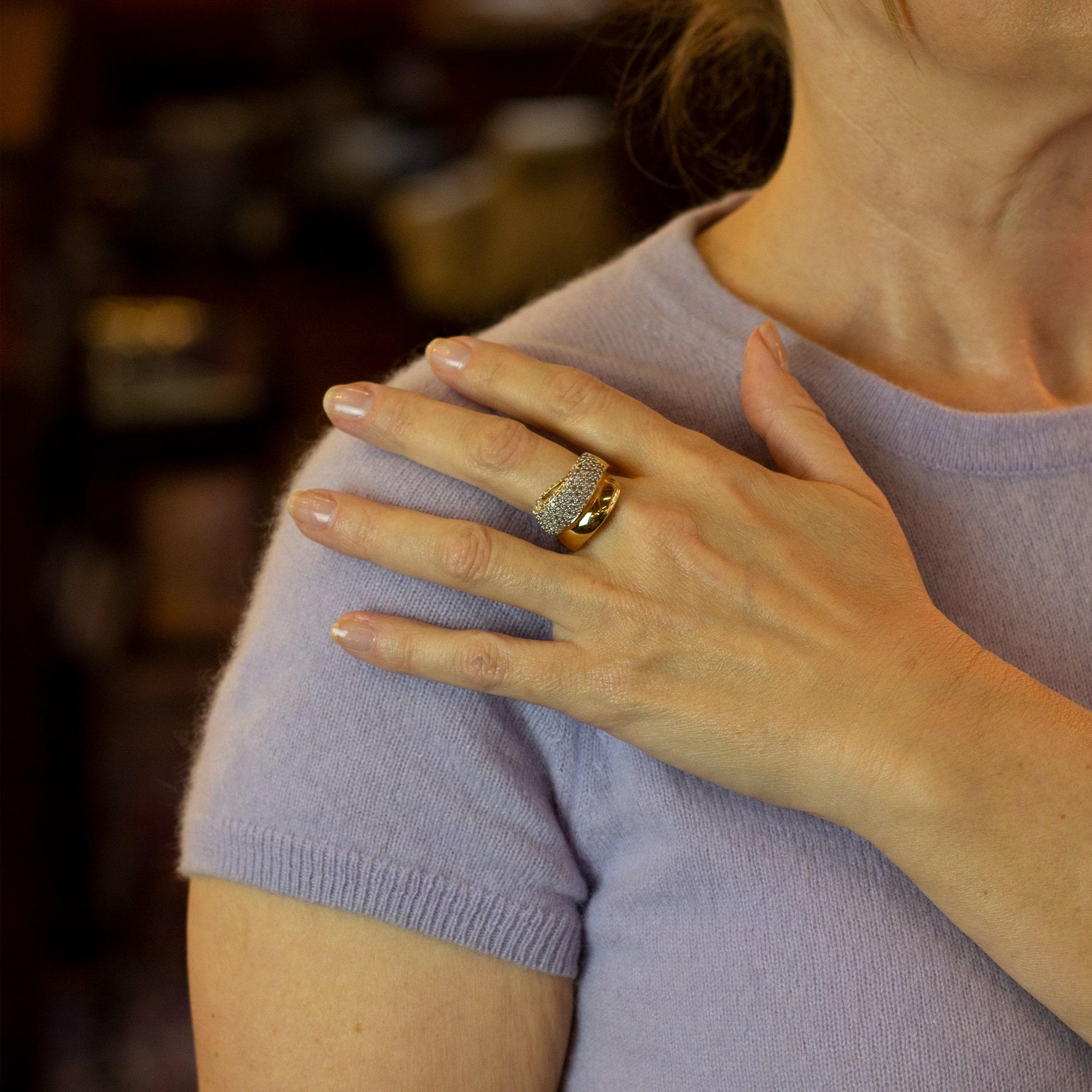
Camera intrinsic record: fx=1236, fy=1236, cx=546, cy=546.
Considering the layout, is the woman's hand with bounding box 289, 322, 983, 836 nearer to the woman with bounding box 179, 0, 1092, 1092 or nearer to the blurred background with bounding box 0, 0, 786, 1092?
the woman with bounding box 179, 0, 1092, 1092

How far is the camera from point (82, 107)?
2809mm

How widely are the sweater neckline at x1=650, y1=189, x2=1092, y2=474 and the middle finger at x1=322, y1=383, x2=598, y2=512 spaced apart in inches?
8.4

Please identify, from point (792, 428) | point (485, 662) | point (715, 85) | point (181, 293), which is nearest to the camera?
point (485, 662)

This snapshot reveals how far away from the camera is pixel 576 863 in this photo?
2.57ft

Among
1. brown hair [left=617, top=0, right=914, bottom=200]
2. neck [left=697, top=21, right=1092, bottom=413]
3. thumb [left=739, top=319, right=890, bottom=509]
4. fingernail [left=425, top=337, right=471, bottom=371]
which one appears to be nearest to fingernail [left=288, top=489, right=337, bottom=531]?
fingernail [left=425, top=337, right=471, bottom=371]

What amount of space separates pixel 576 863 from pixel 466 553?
218mm

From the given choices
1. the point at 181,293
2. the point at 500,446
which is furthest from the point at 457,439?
the point at 181,293

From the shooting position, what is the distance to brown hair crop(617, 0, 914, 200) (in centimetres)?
119

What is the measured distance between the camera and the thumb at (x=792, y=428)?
806 millimetres

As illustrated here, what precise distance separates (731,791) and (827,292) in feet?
1.39

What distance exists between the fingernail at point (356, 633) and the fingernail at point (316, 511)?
59 mm

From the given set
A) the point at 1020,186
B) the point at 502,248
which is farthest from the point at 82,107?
the point at 1020,186

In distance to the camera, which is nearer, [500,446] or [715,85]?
[500,446]

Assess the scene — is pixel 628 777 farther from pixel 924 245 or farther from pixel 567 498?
pixel 924 245
